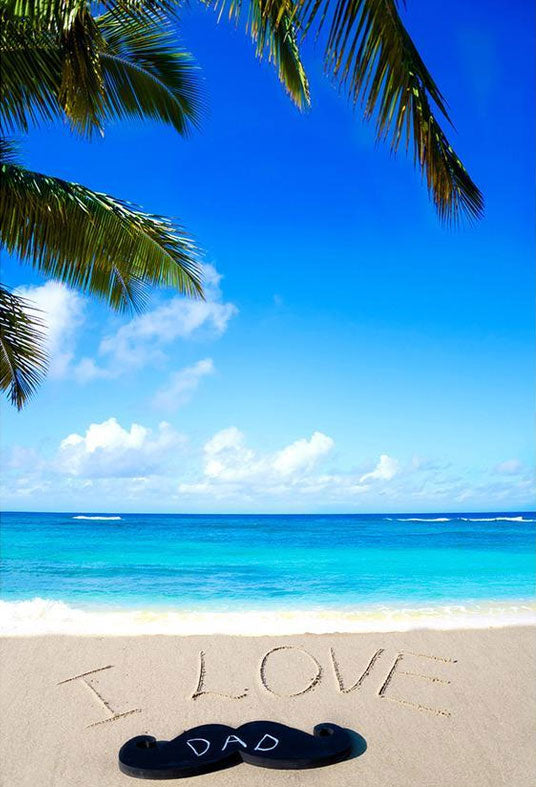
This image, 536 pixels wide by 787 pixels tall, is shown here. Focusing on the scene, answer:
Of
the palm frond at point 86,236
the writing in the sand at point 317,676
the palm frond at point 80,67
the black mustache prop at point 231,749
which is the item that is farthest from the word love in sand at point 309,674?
the palm frond at point 80,67

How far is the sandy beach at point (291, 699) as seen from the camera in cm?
410

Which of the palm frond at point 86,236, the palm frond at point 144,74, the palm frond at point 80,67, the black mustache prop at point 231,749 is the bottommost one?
the black mustache prop at point 231,749

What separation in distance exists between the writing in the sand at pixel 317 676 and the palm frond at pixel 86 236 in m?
4.22

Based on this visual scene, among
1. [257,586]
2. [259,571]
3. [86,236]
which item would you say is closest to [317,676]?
[86,236]

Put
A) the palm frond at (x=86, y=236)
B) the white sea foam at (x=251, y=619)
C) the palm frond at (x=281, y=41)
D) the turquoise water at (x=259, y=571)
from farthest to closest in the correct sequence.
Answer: the turquoise water at (x=259, y=571) < the white sea foam at (x=251, y=619) < the palm frond at (x=86, y=236) < the palm frond at (x=281, y=41)

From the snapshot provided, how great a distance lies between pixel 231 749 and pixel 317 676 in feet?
5.52

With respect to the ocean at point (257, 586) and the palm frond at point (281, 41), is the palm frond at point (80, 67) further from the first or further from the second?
the ocean at point (257, 586)

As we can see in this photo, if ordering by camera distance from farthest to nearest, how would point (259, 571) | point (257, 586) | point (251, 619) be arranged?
1. point (259, 571)
2. point (257, 586)
3. point (251, 619)

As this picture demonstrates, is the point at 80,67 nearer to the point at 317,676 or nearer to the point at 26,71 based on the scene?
the point at 26,71

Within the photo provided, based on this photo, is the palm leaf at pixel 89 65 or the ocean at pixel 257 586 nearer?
the palm leaf at pixel 89 65

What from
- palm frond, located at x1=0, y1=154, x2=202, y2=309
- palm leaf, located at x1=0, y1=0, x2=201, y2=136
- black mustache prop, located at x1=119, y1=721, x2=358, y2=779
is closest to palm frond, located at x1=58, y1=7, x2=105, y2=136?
palm leaf, located at x1=0, y1=0, x2=201, y2=136

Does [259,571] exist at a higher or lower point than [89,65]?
lower

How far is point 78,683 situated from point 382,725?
2775 mm

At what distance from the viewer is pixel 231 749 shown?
412 centimetres
